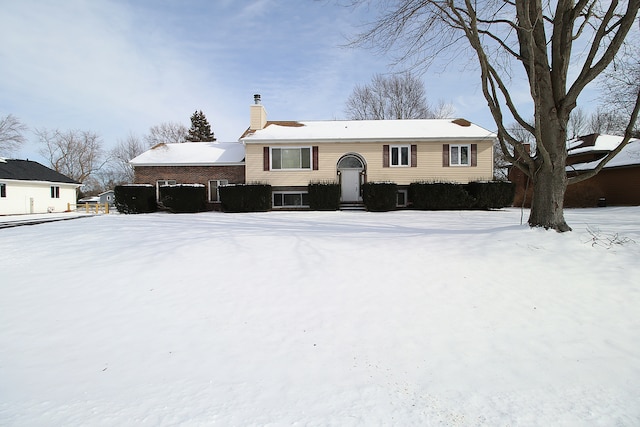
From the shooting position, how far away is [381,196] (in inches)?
662

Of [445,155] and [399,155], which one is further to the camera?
[399,155]

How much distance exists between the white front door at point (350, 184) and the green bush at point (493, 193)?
6.43 metres

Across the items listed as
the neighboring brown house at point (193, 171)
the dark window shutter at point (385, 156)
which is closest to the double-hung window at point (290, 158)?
the neighboring brown house at point (193, 171)

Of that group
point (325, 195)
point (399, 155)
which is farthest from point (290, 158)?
point (399, 155)

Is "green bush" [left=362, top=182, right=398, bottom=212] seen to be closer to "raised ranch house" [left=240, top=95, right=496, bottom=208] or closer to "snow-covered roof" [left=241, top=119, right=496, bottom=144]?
"raised ranch house" [left=240, top=95, right=496, bottom=208]

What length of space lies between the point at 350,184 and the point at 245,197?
6193mm

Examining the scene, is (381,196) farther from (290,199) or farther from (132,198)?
(132,198)

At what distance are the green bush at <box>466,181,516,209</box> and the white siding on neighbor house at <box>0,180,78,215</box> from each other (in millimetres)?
31847

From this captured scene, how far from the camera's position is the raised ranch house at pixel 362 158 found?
18.6 m

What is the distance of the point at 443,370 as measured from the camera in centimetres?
319

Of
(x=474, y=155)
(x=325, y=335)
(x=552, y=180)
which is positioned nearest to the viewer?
(x=325, y=335)

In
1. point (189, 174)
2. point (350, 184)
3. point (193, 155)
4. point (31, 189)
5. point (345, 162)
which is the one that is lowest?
point (350, 184)

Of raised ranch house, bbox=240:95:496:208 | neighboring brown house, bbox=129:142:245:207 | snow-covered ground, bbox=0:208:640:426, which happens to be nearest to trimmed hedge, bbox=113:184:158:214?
neighboring brown house, bbox=129:142:245:207

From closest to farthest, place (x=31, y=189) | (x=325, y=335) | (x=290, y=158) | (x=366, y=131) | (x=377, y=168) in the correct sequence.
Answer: (x=325, y=335) < (x=377, y=168) < (x=290, y=158) < (x=366, y=131) < (x=31, y=189)
